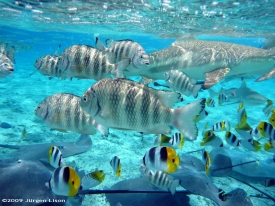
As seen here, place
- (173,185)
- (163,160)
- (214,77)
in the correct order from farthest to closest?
(214,77) < (173,185) < (163,160)

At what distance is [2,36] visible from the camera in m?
46.3

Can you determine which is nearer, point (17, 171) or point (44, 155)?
point (17, 171)

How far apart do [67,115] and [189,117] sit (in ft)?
7.14

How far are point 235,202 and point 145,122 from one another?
2307mm

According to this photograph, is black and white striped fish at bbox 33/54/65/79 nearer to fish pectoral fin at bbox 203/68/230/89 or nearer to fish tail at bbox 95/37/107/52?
fish tail at bbox 95/37/107/52

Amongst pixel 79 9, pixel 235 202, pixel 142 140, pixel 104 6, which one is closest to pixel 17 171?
pixel 235 202

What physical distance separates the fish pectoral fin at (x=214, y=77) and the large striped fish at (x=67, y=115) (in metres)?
3.17

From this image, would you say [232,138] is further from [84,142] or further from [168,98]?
[84,142]

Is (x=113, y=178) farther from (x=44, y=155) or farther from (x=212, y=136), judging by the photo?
(x=212, y=136)

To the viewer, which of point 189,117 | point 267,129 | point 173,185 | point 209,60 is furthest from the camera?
point 209,60

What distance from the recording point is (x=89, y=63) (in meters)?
3.65

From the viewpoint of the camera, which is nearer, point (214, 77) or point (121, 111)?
point (121, 111)

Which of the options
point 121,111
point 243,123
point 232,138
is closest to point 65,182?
point 121,111

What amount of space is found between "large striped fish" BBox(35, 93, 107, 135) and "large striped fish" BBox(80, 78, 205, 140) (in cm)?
88
